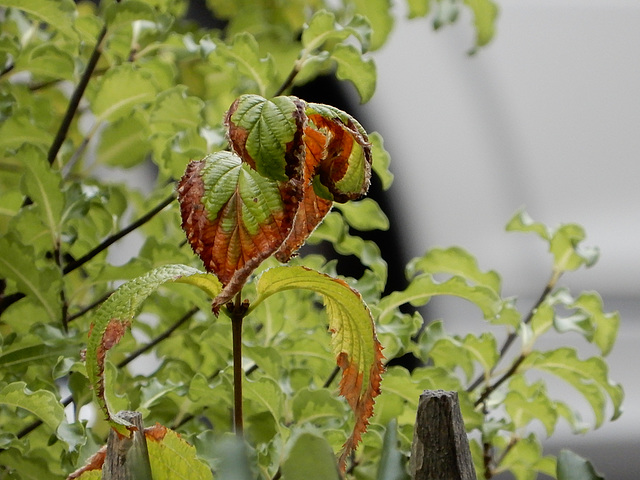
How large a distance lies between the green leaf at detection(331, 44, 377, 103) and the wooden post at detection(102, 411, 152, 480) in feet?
1.10

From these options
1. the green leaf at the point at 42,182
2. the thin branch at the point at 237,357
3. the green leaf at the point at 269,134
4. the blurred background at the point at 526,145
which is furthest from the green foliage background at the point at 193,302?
the blurred background at the point at 526,145

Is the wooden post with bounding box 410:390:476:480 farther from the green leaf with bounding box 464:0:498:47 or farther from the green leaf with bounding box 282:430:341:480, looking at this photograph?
the green leaf with bounding box 464:0:498:47

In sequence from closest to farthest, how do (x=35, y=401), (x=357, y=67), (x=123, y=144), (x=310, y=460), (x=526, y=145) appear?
1. (x=310, y=460)
2. (x=35, y=401)
3. (x=357, y=67)
4. (x=123, y=144)
5. (x=526, y=145)

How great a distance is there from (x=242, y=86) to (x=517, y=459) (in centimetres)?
41

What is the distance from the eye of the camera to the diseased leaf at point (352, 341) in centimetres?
41

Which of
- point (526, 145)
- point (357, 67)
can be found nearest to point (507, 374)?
point (357, 67)

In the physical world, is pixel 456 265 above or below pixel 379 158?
below

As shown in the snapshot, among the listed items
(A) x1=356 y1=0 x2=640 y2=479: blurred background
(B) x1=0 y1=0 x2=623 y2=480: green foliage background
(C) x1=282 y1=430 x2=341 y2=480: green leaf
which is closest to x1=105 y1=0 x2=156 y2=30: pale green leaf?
(B) x1=0 y1=0 x2=623 y2=480: green foliage background

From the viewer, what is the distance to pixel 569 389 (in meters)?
2.16

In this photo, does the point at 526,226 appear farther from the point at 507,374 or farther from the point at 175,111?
A: the point at 175,111

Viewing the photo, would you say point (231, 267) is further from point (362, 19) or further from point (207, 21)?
point (207, 21)

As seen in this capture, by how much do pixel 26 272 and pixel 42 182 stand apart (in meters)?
0.07

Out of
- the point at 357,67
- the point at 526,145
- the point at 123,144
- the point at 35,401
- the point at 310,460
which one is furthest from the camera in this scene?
the point at 526,145

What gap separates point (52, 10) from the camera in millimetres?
688
